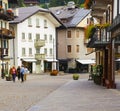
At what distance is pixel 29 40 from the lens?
82.4 m

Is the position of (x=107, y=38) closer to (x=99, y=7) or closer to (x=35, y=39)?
(x=99, y=7)

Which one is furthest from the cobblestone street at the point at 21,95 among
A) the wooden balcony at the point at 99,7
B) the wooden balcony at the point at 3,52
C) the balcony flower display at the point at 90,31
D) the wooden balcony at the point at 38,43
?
the wooden balcony at the point at 38,43

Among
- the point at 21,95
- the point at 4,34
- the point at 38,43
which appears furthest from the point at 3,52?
the point at 21,95

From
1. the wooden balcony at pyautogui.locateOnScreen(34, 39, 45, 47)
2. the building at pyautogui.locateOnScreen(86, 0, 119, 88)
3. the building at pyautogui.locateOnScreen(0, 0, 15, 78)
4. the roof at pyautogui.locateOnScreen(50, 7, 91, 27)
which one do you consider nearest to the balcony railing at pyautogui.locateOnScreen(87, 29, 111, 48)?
the building at pyautogui.locateOnScreen(86, 0, 119, 88)

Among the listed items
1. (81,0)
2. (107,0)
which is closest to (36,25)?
(81,0)

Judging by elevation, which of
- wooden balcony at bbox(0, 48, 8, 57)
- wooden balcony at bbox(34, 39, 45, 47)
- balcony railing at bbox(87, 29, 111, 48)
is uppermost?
wooden balcony at bbox(34, 39, 45, 47)

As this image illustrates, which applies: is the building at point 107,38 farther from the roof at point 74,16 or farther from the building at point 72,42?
the building at point 72,42

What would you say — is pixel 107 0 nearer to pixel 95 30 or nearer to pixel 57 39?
pixel 95 30

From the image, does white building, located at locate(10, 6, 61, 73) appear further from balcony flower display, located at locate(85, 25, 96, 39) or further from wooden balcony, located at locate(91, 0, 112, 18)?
balcony flower display, located at locate(85, 25, 96, 39)

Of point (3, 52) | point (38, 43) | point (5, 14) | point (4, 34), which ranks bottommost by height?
point (3, 52)

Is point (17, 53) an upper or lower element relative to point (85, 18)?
lower

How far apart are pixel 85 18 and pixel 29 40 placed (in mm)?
13791

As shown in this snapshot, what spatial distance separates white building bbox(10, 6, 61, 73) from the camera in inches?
3093

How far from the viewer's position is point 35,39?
275ft
